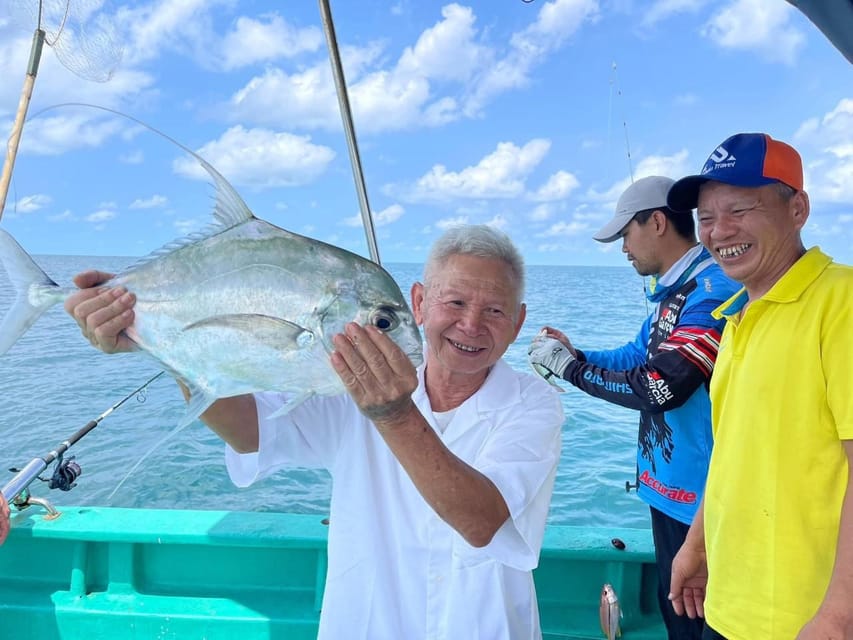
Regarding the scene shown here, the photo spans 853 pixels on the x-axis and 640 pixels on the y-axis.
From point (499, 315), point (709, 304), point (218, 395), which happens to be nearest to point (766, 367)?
point (499, 315)

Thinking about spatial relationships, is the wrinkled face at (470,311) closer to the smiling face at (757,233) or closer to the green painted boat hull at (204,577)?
the smiling face at (757,233)

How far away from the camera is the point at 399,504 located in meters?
1.61

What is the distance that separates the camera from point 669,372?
2463mm

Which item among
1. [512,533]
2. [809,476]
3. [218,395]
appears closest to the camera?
[218,395]

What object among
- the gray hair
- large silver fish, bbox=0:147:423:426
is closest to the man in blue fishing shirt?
the gray hair

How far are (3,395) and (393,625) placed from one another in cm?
1137

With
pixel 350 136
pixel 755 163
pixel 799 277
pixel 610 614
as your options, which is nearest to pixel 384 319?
pixel 799 277

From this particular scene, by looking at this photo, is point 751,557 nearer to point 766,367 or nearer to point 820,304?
point 766,367

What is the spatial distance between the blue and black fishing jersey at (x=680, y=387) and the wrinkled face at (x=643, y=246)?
15 cm

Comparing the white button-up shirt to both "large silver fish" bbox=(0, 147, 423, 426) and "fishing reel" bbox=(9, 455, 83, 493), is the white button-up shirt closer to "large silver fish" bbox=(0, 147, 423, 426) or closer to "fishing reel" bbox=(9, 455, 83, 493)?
"large silver fish" bbox=(0, 147, 423, 426)

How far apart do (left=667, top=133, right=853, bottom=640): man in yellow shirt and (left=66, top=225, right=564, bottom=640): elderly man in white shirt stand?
1.73 feet

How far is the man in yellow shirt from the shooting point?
4.82 feet

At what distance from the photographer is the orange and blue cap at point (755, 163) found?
1781 mm

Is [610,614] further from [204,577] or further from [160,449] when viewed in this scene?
[160,449]
